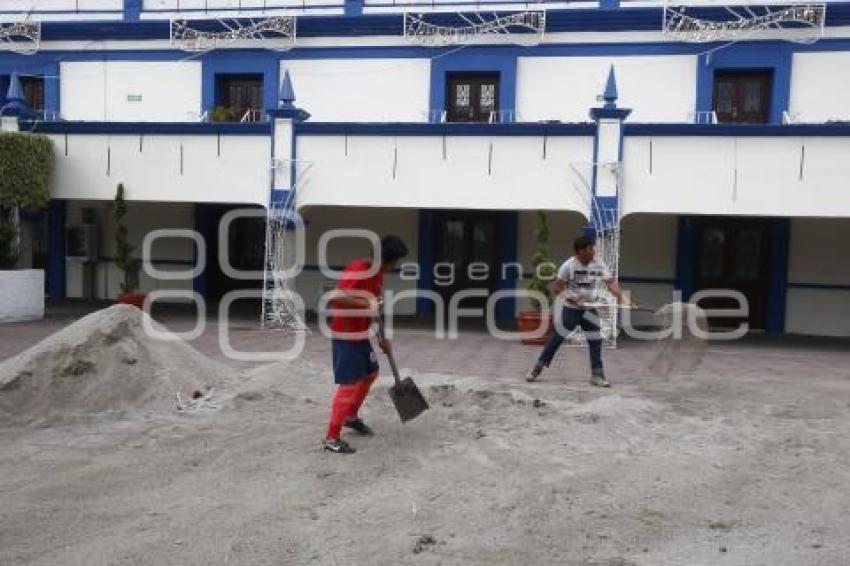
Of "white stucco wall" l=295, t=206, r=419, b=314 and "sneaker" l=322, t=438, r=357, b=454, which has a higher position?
"white stucco wall" l=295, t=206, r=419, b=314

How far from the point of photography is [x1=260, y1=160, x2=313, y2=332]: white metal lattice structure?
13500 millimetres

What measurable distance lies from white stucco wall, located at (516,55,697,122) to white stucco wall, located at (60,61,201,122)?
6.80 metres

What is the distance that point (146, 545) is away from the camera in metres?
4.48

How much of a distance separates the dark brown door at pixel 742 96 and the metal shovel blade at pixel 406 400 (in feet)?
34.4

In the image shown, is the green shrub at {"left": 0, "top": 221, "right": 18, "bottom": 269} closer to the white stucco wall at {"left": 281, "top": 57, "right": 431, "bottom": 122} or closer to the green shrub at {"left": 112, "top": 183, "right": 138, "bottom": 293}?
the green shrub at {"left": 112, "top": 183, "right": 138, "bottom": 293}

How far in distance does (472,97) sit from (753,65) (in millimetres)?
5048

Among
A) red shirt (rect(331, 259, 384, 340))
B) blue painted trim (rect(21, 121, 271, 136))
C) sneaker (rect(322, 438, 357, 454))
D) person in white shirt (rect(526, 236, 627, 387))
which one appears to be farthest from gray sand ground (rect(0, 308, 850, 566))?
blue painted trim (rect(21, 121, 271, 136))

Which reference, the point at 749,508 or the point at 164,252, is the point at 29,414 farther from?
the point at 164,252

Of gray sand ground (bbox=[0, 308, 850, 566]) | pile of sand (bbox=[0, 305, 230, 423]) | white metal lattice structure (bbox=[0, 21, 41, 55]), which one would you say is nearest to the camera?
gray sand ground (bbox=[0, 308, 850, 566])

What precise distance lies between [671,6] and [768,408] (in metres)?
9.08

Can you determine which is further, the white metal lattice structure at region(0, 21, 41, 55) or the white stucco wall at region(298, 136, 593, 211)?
the white metal lattice structure at region(0, 21, 41, 55)

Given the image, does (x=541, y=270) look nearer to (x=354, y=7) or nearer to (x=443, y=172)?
(x=443, y=172)

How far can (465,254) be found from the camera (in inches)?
637

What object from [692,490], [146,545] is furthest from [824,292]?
[146,545]
